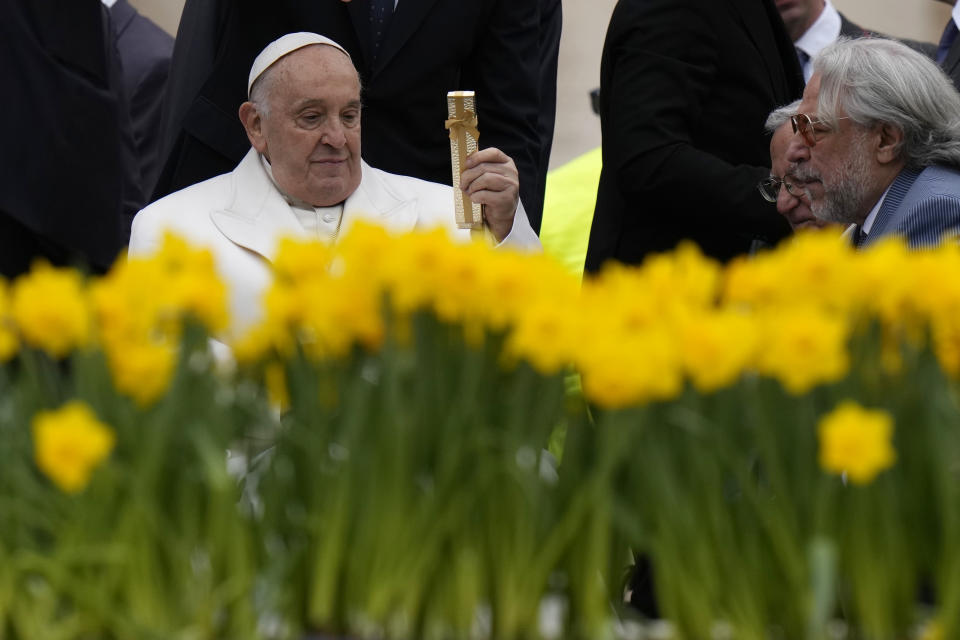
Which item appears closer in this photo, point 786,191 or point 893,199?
point 893,199

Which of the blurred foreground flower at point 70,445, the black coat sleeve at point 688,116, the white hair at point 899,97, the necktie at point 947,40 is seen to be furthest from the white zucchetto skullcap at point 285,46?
the blurred foreground flower at point 70,445

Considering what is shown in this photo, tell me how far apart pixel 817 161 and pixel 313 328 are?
8.50 ft

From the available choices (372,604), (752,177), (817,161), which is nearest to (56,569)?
(372,604)

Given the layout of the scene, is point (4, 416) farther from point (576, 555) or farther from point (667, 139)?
point (667, 139)

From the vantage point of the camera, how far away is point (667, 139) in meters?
4.41

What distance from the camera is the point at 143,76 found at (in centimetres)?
612

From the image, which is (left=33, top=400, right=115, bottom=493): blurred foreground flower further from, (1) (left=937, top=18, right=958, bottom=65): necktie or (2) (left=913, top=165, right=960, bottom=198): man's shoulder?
(1) (left=937, top=18, right=958, bottom=65): necktie

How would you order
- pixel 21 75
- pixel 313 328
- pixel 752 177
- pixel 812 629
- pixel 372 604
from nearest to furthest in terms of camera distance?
1. pixel 812 629
2. pixel 372 604
3. pixel 313 328
4. pixel 21 75
5. pixel 752 177

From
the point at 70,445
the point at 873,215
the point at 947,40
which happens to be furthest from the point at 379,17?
the point at 70,445

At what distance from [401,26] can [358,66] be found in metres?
0.18

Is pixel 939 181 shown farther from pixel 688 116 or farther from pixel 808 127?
pixel 688 116

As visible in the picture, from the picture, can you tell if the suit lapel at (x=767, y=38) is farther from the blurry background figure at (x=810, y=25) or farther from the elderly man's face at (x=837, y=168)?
the blurry background figure at (x=810, y=25)

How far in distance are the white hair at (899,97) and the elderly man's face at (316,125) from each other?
1270 mm

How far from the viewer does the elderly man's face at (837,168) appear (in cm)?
383
